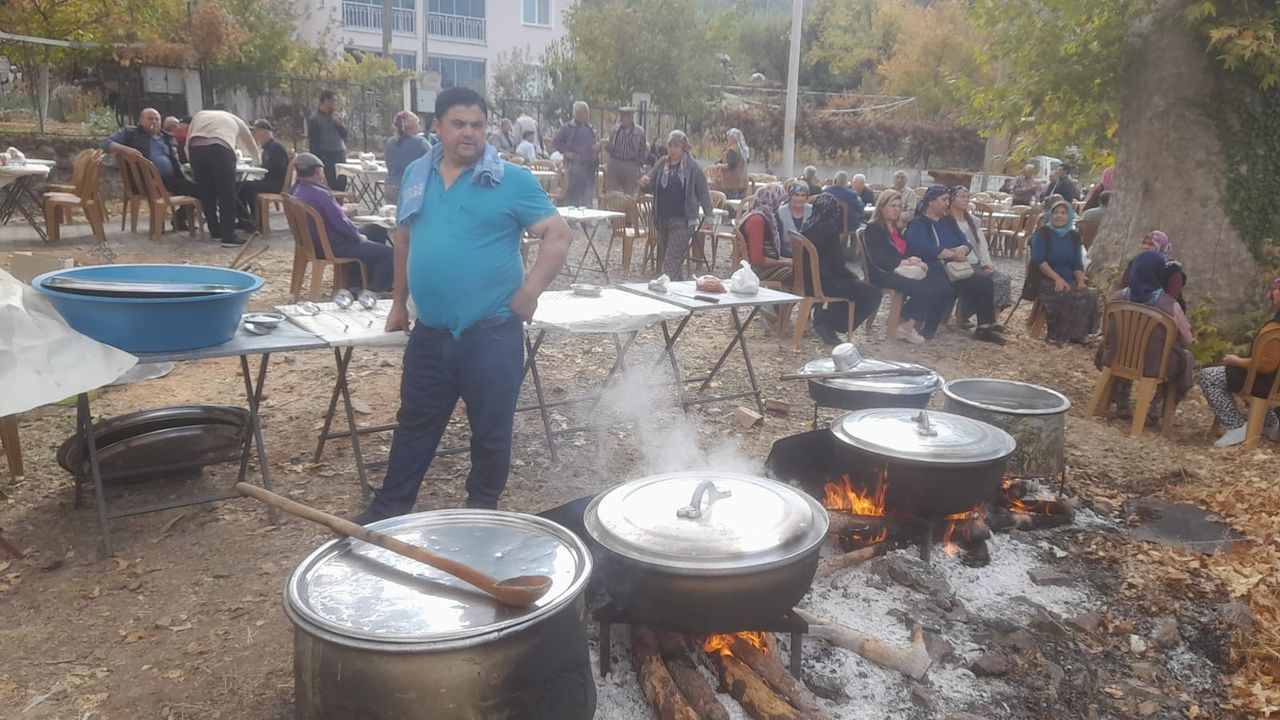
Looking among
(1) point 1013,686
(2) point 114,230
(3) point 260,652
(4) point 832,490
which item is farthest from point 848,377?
(2) point 114,230

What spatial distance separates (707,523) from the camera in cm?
264

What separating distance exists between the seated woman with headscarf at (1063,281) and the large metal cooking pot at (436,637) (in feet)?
25.0

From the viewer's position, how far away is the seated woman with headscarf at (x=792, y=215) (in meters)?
8.29

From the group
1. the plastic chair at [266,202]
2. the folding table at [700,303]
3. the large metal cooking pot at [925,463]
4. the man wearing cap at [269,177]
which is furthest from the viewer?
the man wearing cap at [269,177]

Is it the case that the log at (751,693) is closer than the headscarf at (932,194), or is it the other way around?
the log at (751,693)

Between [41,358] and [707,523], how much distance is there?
8.79ft

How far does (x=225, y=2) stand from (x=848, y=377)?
21.0 metres

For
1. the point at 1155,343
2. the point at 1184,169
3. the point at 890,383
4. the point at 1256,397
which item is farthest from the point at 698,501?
the point at 1184,169

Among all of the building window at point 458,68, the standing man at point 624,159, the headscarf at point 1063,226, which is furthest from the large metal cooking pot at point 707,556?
the building window at point 458,68

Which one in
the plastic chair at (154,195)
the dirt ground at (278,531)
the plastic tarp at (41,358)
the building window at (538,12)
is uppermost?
the building window at (538,12)

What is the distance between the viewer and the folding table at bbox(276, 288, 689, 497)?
411 cm

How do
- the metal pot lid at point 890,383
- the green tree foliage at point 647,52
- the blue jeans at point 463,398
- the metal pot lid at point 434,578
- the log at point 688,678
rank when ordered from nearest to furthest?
the metal pot lid at point 434,578 < the log at point 688,678 < the blue jeans at point 463,398 < the metal pot lid at point 890,383 < the green tree foliage at point 647,52

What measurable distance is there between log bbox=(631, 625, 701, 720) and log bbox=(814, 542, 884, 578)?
3.34ft

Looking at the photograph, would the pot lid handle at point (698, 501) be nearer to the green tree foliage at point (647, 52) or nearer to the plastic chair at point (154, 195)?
the plastic chair at point (154, 195)
